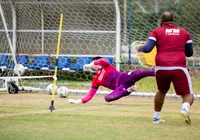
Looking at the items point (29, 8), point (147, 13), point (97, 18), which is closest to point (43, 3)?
point (29, 8)

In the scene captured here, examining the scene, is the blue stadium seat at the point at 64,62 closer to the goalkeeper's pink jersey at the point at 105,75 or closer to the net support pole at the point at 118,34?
the net support pole at the point at 118,34

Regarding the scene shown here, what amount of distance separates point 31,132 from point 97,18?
33.3 feet

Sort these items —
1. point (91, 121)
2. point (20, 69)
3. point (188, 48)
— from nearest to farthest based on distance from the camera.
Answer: point (188, 48) < point (91, 121) < point (20, 69)

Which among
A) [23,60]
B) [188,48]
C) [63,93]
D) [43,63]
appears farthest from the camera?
[43,63]

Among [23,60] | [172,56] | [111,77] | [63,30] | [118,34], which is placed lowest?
[111,77]

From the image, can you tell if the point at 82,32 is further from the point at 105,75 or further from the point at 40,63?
the point at 105,75

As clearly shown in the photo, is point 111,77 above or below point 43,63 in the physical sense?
below

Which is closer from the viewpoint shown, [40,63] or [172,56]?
[172,56]

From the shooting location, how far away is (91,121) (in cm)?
1004

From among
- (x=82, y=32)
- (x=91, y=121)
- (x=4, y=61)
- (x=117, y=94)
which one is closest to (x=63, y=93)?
(x=117, y=94)

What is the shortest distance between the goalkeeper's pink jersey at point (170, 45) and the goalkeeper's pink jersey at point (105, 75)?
363cm

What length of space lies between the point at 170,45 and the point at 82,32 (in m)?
8.40

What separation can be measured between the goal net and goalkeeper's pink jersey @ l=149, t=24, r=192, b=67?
6667 mm

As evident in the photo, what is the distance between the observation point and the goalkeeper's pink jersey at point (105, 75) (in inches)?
514
